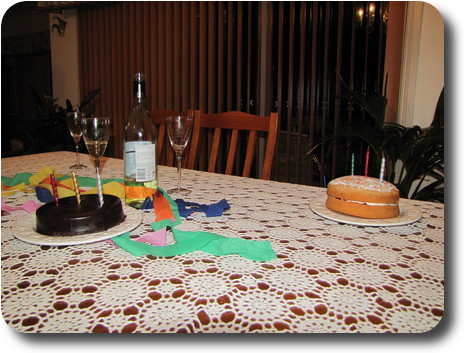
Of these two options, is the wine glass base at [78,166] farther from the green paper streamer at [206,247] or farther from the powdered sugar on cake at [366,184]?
the powdered sugar on cake at [366,184]

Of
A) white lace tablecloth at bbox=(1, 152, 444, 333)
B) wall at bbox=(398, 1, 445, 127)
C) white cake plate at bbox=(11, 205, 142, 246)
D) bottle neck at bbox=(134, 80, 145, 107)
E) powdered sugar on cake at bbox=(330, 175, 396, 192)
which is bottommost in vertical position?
white lace tablecloth at bbox=(1, 152, 444, 333)

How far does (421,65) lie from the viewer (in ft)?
7.53

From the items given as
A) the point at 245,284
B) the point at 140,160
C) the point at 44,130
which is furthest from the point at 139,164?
the point at 44,130

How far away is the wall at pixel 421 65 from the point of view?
2217 mm

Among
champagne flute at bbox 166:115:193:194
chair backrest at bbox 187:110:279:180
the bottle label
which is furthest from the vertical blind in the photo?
the bottle label

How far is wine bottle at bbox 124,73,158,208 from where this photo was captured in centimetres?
84

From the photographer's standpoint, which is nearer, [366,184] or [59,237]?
[59,237]

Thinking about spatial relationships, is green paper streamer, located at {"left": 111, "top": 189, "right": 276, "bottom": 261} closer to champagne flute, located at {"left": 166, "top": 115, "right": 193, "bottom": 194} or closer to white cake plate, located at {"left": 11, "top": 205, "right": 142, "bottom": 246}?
white cake plate, located at {"left": 11, "top": 205, "right": 142, "bottom": 246}

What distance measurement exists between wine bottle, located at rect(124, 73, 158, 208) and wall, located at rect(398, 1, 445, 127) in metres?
2.02

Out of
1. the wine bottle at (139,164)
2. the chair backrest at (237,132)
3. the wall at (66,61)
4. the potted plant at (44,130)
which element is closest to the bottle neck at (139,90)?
the wine bottle at (139,164)

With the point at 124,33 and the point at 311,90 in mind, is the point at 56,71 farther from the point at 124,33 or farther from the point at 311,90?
the point at 311,90

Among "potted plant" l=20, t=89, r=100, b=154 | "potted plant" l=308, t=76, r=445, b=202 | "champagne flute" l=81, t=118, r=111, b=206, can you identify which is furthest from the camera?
"potted plant" l=20, t=89, r=100, b=154

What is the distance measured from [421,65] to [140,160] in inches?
84.3

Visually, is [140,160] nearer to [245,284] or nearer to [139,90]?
[139,90]
